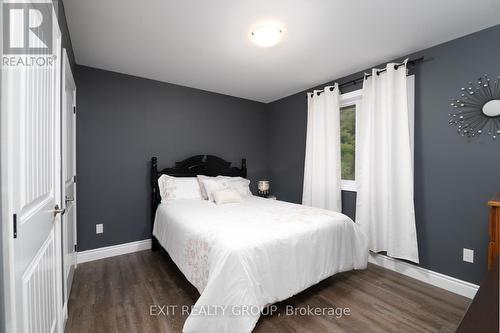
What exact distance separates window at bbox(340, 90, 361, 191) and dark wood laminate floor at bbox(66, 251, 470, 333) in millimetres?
1181

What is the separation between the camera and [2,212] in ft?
2.48

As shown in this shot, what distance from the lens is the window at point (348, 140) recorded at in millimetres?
3229

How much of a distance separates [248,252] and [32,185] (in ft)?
4.10

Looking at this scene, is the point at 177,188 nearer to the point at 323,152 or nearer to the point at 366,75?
the point at 323,152

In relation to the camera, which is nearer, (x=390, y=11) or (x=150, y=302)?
(x=390, y=11)

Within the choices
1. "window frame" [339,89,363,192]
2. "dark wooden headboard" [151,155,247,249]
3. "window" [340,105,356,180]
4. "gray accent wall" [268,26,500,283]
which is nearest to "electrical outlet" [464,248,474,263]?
"gray accent wall" [268,26,500,283]

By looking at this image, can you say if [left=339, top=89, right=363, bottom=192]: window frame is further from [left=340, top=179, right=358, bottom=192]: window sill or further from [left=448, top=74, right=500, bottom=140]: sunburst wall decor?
[left=448, top=74, right=500, bottom=140]: sunburst wall decor

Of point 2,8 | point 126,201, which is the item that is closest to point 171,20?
point 2,8

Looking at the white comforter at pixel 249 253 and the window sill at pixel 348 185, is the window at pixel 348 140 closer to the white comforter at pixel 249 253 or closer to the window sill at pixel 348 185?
the window sill at pixel 348 185

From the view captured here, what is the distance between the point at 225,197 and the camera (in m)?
2.97

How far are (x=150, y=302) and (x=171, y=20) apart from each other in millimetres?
2485

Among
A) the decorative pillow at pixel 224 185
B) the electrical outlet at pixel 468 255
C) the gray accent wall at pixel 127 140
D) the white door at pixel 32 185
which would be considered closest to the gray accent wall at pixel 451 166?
the electrical outlet at pixel 468 255

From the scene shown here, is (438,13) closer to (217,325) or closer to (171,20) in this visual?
(171,20)

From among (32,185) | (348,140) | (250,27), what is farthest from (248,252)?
(348,140)
